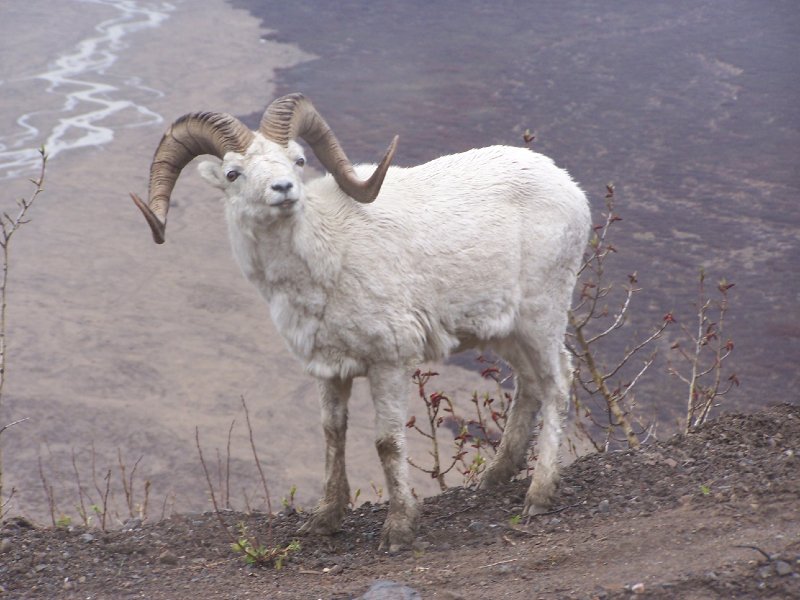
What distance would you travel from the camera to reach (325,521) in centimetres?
722

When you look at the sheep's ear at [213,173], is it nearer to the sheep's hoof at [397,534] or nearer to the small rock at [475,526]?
the sheep's hoof at [397,534]

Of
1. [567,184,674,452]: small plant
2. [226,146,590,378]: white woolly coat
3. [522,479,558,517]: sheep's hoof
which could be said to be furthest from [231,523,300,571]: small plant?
[567,184,674,452]: small plant

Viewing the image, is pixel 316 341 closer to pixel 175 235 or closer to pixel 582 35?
pixel 175 235

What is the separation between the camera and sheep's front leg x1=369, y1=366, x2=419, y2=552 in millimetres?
6852

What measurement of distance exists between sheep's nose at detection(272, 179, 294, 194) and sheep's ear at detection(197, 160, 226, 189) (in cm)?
50

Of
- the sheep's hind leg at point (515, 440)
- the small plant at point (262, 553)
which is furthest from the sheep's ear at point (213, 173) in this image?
the sheep's hind leg at point (515, 440)

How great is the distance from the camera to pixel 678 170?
828 inches

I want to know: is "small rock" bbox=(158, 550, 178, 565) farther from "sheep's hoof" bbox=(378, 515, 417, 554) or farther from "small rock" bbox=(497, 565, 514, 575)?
"small rock" bbox=(497, 565, 514, 575)

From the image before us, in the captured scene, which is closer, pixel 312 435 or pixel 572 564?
pixel 572 564

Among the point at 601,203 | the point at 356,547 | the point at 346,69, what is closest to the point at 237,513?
the point at 356,547

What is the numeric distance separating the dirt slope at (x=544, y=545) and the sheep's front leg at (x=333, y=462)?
0.11 metres

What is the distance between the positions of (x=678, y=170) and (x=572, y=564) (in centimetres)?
1603

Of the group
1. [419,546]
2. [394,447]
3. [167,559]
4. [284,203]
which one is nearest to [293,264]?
[284,203]

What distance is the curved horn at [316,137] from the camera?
6668 mm
